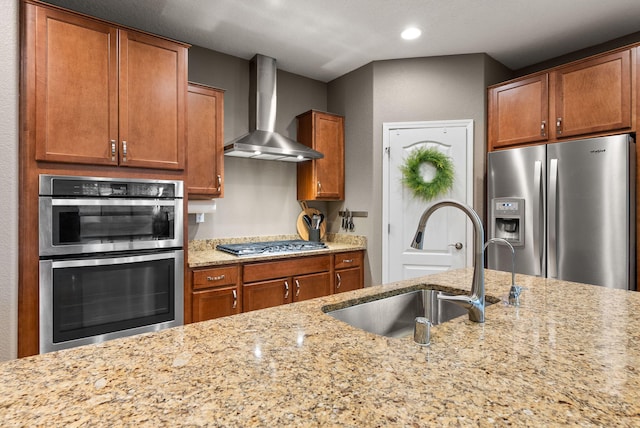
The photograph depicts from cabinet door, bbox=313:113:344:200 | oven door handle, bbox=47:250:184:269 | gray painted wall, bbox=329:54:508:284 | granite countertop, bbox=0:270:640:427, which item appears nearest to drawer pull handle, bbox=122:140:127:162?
oven door handle, bbox=47:250:184:269

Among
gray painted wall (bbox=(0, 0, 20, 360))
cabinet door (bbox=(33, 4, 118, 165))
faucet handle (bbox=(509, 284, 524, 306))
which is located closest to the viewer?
faucet handle (bbox=(509, 284, 524, 306))

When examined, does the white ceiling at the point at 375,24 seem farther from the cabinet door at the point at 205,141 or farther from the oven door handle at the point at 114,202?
the oven door handle at the point at 114,202

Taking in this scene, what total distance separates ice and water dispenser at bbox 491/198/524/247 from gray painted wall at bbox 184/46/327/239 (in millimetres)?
1970

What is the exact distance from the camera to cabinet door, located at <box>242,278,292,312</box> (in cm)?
285

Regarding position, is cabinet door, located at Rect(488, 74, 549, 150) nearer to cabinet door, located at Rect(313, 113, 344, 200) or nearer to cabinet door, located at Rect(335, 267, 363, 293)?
cabinet door, located at Rect(313, 113, 344, 200)

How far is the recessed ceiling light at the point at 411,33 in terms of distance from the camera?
2.94 m

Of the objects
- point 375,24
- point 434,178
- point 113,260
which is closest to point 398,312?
point 113,260

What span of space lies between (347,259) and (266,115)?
5.28 feet

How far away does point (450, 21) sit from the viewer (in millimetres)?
2805

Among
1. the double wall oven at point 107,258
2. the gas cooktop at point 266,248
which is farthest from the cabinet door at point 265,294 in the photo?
the double wall oven at point 107,258

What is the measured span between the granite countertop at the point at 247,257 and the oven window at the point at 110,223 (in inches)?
14.8

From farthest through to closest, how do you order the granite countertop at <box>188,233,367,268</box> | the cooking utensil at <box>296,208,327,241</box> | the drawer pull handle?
the cooking utensil at <box>296,208,327,241</box> < the granite countertop at <box>188,233,367,268</box> < the drawer pull handle

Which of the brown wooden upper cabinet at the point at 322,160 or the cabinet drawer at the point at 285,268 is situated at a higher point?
the brown wooden upper cabinet at the point at 322,160

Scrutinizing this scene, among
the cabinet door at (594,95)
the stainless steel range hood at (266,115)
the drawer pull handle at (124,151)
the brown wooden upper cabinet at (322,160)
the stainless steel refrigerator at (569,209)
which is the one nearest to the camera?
the drawer pull handle at (124,151)
